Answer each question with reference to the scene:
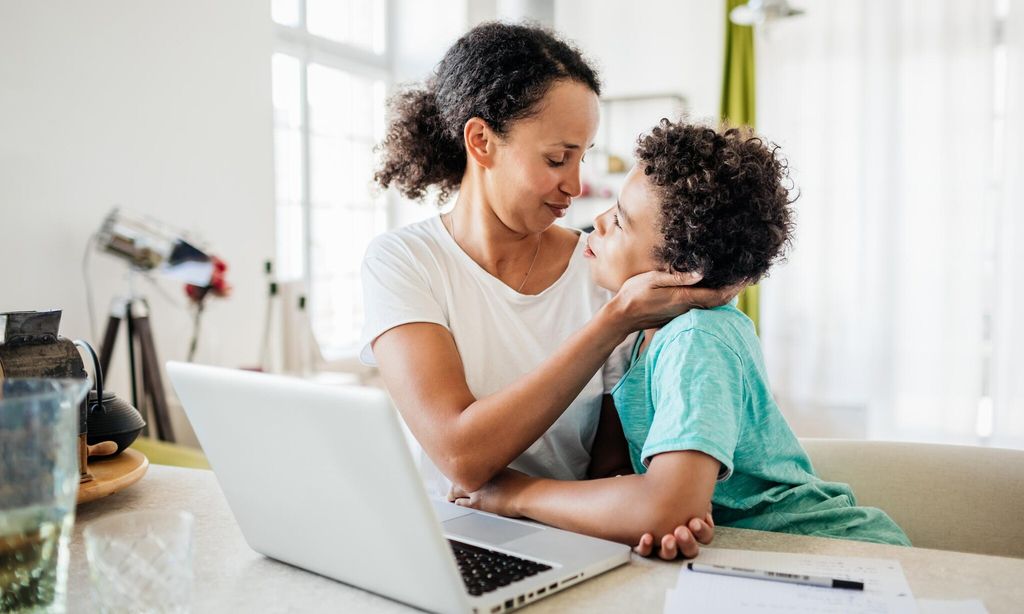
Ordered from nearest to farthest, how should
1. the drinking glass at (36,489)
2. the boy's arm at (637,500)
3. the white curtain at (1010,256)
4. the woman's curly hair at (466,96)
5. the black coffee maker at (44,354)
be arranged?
the drinking glass at (36,489), the boy's arm at (637,500), the black coffee maker at (44,354), the woman's curly hair at (466,96), the white curtain at (1010,256)

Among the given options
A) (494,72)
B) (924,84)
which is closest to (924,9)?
(924,84)

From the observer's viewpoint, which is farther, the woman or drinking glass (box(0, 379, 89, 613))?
the woman

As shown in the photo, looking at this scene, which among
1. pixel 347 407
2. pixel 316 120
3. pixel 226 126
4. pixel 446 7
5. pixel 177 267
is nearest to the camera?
pixel 347 407

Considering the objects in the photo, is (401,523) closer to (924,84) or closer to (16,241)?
(16,241)

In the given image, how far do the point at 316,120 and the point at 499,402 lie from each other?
364 centimetres

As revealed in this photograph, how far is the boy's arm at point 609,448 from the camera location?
139cm

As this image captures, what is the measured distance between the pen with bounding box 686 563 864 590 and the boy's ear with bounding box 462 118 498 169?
0.80 metres

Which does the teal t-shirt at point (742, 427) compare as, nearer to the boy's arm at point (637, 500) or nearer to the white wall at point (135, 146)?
the boy's arm at point (637, 500)

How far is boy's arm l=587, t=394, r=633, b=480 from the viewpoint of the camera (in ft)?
4.58

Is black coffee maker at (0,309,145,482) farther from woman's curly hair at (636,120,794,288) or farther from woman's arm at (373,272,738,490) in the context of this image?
woman's curly hair at (636,120,794,288)

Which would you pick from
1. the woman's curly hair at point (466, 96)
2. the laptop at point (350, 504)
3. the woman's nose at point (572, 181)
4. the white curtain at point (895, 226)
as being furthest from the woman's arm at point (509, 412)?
the white curtain at point (895, 226)

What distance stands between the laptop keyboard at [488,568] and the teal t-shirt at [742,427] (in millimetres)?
206

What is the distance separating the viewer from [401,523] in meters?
0.74

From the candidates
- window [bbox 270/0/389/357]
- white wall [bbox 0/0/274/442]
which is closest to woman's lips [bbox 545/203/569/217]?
white wall [bbox 0/0/274/442]
